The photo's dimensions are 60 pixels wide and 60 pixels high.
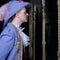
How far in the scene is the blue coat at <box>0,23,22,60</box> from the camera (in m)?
2.22

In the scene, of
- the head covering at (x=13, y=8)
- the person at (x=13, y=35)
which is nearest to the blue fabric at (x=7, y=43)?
the person at (x=13, y=35)

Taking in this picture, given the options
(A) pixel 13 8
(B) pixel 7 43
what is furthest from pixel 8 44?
(A) pixel 13 8

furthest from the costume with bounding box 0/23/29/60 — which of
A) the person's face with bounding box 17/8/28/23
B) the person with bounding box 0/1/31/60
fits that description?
the person's face with bounding box 17/8/28/23

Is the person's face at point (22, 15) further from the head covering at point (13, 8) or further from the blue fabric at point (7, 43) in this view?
the blue fabric at point (7, 43)

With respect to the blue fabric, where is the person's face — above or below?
above

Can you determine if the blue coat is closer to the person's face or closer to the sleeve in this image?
the sleeve

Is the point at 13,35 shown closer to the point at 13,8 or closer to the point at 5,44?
the point at 5,44

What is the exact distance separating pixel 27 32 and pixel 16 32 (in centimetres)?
63

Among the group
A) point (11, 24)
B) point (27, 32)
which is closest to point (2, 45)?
point (11, 24)

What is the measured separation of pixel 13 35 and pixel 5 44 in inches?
4.3

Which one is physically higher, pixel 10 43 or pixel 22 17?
pixel 22 17

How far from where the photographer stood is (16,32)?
2.33 m

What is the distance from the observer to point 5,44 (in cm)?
222

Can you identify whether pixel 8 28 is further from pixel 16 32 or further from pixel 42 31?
pixel 42 31
